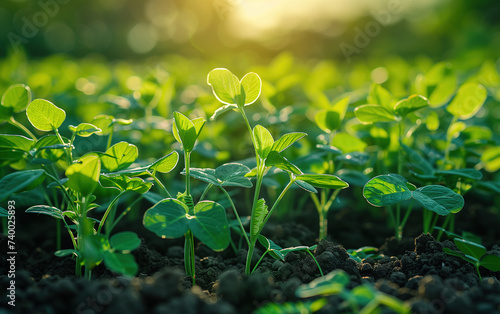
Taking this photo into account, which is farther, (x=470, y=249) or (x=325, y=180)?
(x=470, y=249)

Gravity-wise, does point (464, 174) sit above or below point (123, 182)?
above

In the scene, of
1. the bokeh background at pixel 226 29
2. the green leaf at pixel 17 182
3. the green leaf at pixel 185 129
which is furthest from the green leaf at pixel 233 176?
the bokeh background at pixel 226 29

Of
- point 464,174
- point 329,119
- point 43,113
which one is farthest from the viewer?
point 329,119

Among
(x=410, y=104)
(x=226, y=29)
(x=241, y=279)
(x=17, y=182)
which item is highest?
(x=226, y=29)

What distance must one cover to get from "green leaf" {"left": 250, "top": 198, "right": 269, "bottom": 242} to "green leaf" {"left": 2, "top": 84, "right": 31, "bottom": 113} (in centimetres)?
97

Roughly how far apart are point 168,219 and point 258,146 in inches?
13.5

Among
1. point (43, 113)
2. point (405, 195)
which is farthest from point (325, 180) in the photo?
point (43, 113)

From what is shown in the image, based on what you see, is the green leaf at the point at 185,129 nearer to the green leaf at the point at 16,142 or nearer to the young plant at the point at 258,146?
the young plant at the point at 258,146

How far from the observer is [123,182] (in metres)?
1.23

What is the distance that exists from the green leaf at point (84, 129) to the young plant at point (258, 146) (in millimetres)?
401

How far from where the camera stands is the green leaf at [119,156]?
127 cm

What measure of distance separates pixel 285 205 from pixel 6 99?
1367 mm

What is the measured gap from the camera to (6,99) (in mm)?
1488

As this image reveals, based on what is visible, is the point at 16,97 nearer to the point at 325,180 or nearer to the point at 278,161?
the point at 278,161
